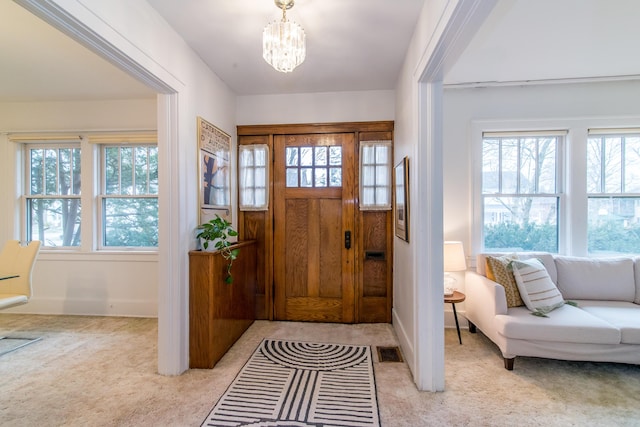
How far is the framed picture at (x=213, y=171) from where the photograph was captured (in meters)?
2.58

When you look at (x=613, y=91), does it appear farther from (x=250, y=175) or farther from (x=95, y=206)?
(x=95, y=206)

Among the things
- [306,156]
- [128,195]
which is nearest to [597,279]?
[306,156]

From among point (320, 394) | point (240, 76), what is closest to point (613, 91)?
point (240, 76)

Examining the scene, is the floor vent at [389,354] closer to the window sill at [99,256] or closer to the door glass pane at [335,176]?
the door glass pane at [335,176]

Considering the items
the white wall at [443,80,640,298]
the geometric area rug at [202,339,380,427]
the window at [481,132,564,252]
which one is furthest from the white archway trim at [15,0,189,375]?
the window at [481,132,564,252]

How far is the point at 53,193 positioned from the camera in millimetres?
3689

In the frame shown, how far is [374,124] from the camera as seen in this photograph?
330 cm

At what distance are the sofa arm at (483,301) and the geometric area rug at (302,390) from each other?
1079 millimetres

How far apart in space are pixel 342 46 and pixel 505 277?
2.50m

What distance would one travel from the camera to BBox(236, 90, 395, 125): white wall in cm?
331

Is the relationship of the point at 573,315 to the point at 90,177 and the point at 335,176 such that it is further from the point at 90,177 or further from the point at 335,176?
the point at 90,177

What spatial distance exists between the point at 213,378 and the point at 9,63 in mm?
3391

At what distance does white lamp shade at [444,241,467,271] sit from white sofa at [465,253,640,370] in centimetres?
22

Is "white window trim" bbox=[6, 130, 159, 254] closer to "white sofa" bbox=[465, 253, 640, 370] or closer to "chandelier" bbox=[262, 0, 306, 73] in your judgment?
"chandelier" bbox=[262, 0, 306, 73]
